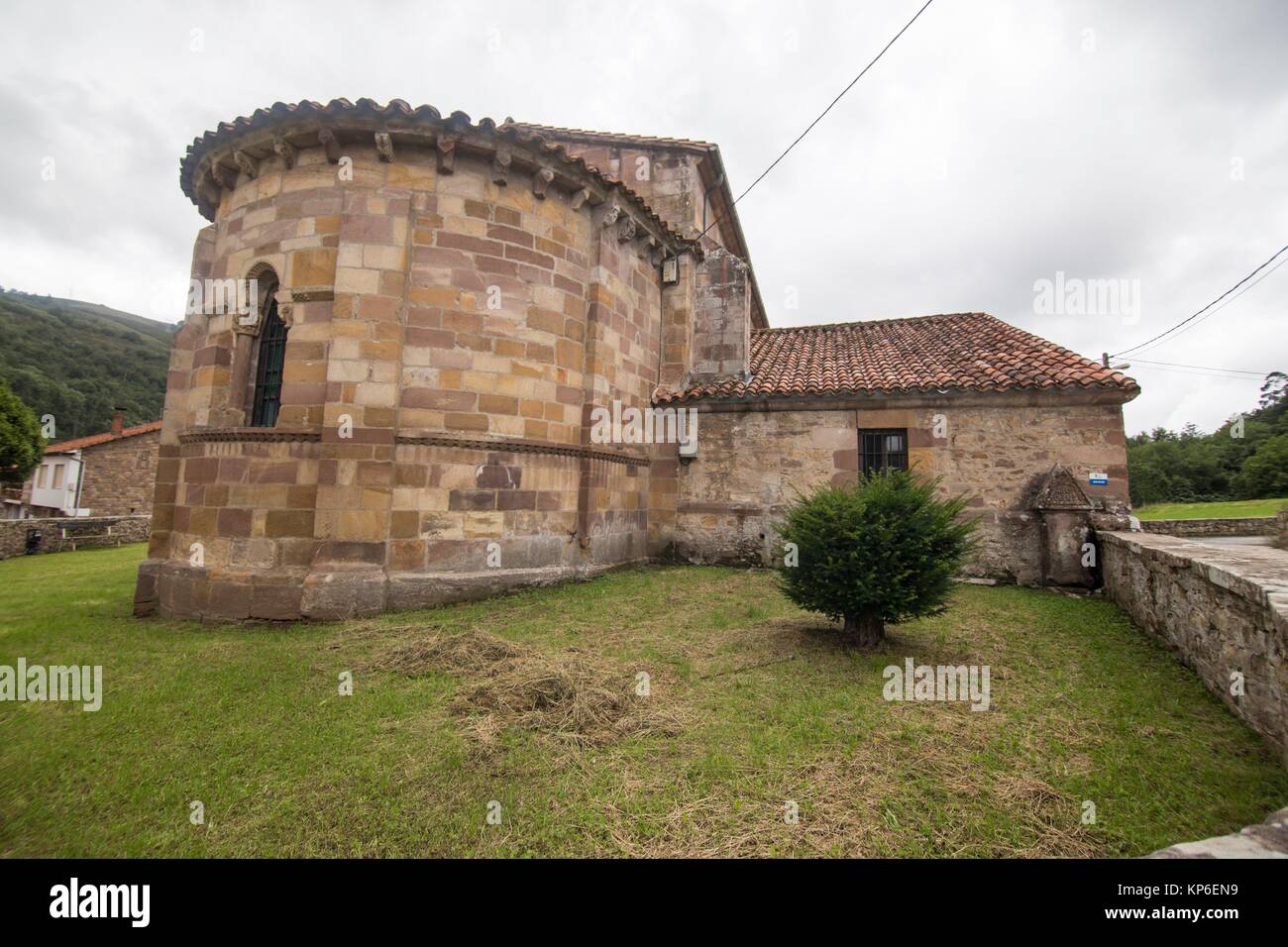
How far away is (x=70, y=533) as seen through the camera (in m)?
18.0

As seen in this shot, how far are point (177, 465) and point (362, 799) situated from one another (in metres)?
7.96

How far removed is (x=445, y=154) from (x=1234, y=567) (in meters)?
9.86

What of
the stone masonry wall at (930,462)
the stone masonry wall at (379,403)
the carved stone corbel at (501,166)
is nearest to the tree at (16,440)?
the stone masonry wall at (379,403)

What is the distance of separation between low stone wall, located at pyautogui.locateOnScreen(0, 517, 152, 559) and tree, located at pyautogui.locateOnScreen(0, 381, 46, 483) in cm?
397

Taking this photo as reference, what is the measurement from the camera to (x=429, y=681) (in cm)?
469

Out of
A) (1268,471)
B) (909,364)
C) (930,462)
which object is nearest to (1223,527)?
(909,364)

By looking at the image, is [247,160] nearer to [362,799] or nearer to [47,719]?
[47,719]

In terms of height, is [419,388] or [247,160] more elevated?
[247,160]

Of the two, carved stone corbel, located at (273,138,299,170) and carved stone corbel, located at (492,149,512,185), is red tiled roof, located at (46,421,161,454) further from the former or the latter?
carved stone corbel, located at (492,149,512,185)

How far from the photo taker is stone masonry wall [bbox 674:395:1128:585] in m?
9.34

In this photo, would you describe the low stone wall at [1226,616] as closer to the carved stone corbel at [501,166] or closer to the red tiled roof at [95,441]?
the carved stone corbel at [501,166]

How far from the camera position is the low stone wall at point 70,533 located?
16250 millimetres

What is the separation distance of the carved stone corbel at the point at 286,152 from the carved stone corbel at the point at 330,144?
1.63 ft
